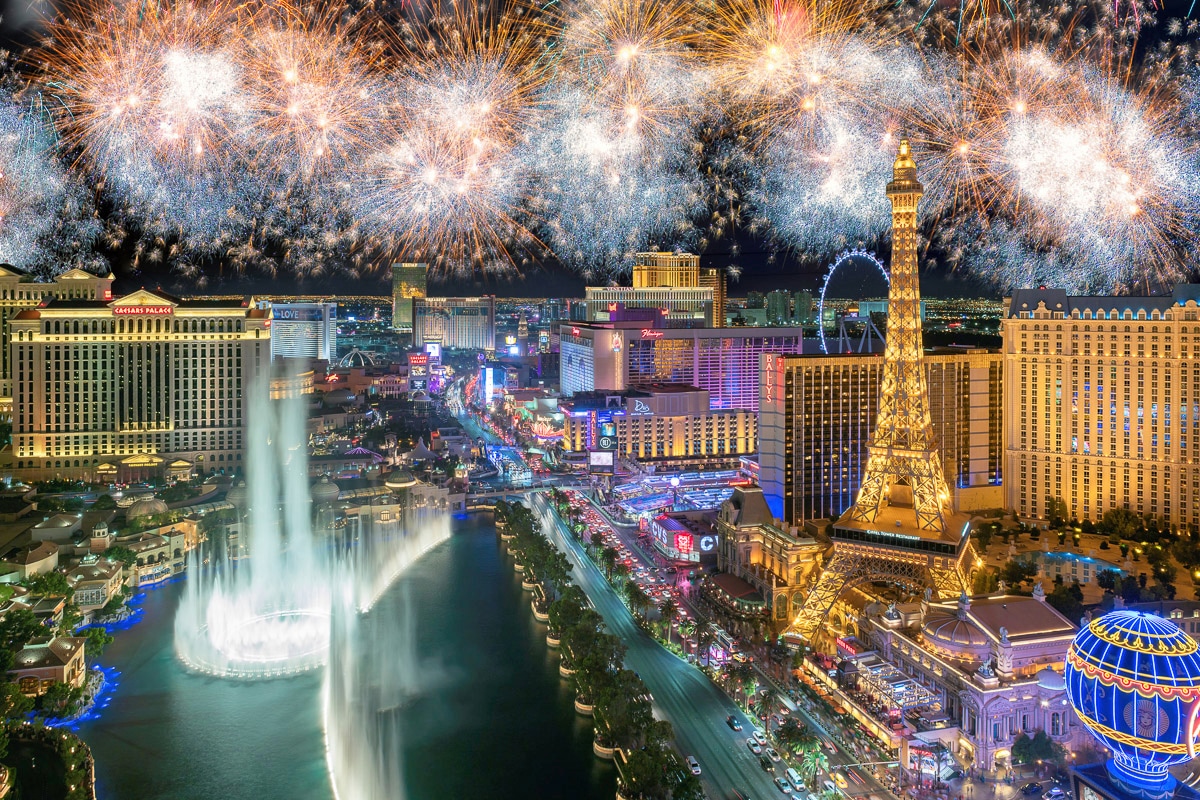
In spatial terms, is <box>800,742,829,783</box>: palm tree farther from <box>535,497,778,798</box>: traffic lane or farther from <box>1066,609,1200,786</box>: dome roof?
<box>1066,609,1200,786</box>: dome roof

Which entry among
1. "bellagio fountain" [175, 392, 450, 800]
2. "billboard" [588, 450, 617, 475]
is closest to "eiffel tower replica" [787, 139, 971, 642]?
"bellagio fountain" [175, 392, 450, 800]

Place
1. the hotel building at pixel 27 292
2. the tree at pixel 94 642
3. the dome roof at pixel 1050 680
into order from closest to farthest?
1. the dome roof at pixel 1050 680
2. the tree at pixel 94 642
3. the hotel building at pixel 27 292

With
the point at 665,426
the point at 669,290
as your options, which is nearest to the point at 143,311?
the point at 665,426

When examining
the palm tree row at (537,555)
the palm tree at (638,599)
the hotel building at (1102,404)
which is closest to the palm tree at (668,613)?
the palm tree at (638,599)

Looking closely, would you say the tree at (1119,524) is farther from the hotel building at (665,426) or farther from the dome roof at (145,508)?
the dome roof at (145,508)

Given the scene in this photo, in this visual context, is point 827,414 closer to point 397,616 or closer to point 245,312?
point 397,616

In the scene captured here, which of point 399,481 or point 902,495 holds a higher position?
point 902,495

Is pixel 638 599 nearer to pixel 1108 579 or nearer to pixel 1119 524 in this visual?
pixel 1108 579
